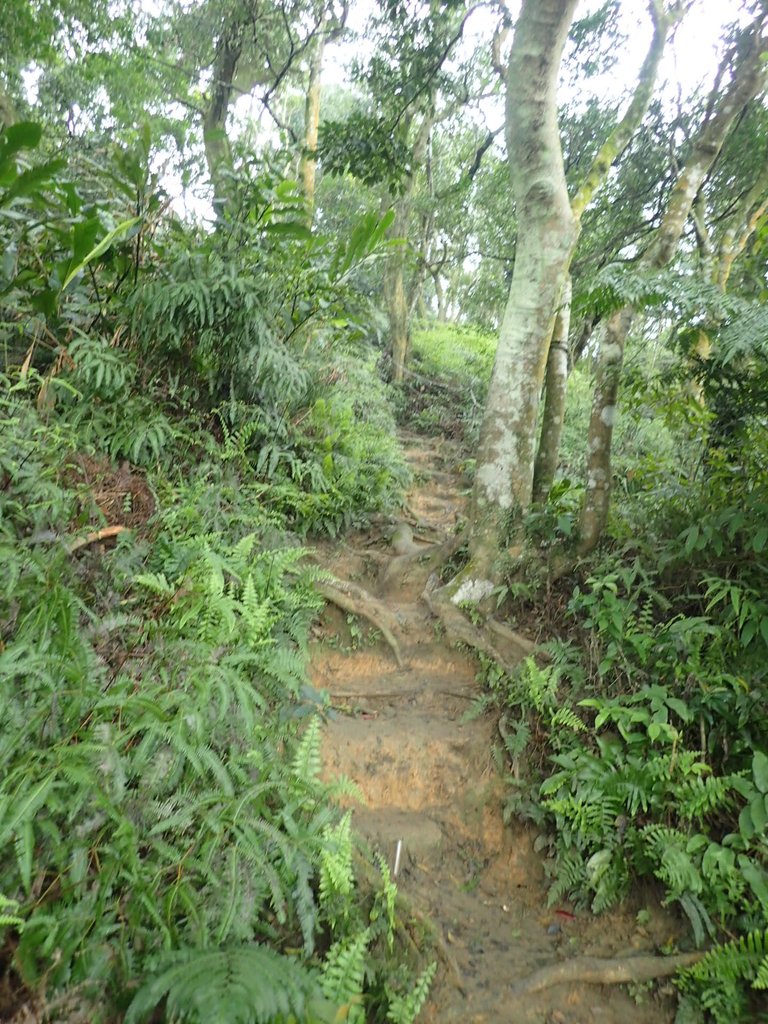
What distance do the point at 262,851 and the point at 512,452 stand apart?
366cm

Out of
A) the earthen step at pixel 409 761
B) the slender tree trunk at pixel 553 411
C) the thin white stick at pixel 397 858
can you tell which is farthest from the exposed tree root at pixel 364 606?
the slender tree trunk at pixel 553 411

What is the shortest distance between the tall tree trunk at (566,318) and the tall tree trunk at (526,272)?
622 mm

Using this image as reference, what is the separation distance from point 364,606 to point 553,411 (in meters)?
2.69

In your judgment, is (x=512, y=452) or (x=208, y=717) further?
(x=512, y=452)

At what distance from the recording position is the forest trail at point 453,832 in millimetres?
2564

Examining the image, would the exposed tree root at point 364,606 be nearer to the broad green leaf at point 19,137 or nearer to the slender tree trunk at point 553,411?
the slender tree trunk at point 553,411

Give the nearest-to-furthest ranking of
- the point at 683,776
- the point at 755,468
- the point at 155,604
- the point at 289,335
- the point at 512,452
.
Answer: the point at 683,776 < the point at 155,604 < the point at 755,468 < the point at 512,452 < the point at 289,335

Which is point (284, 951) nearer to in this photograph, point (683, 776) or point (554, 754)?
point (554, 754)

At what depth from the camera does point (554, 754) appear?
136 inches

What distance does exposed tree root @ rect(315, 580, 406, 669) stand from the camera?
15.0 ft

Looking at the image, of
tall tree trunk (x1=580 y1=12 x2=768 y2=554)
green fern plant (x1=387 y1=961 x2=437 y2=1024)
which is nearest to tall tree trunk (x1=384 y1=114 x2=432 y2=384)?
tall tree trunk (x1=580 y1=12 x2=768 y2=554)

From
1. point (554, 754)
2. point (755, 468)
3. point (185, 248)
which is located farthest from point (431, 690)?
point (185, 248)

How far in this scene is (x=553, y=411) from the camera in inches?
226

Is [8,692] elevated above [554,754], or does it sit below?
above
